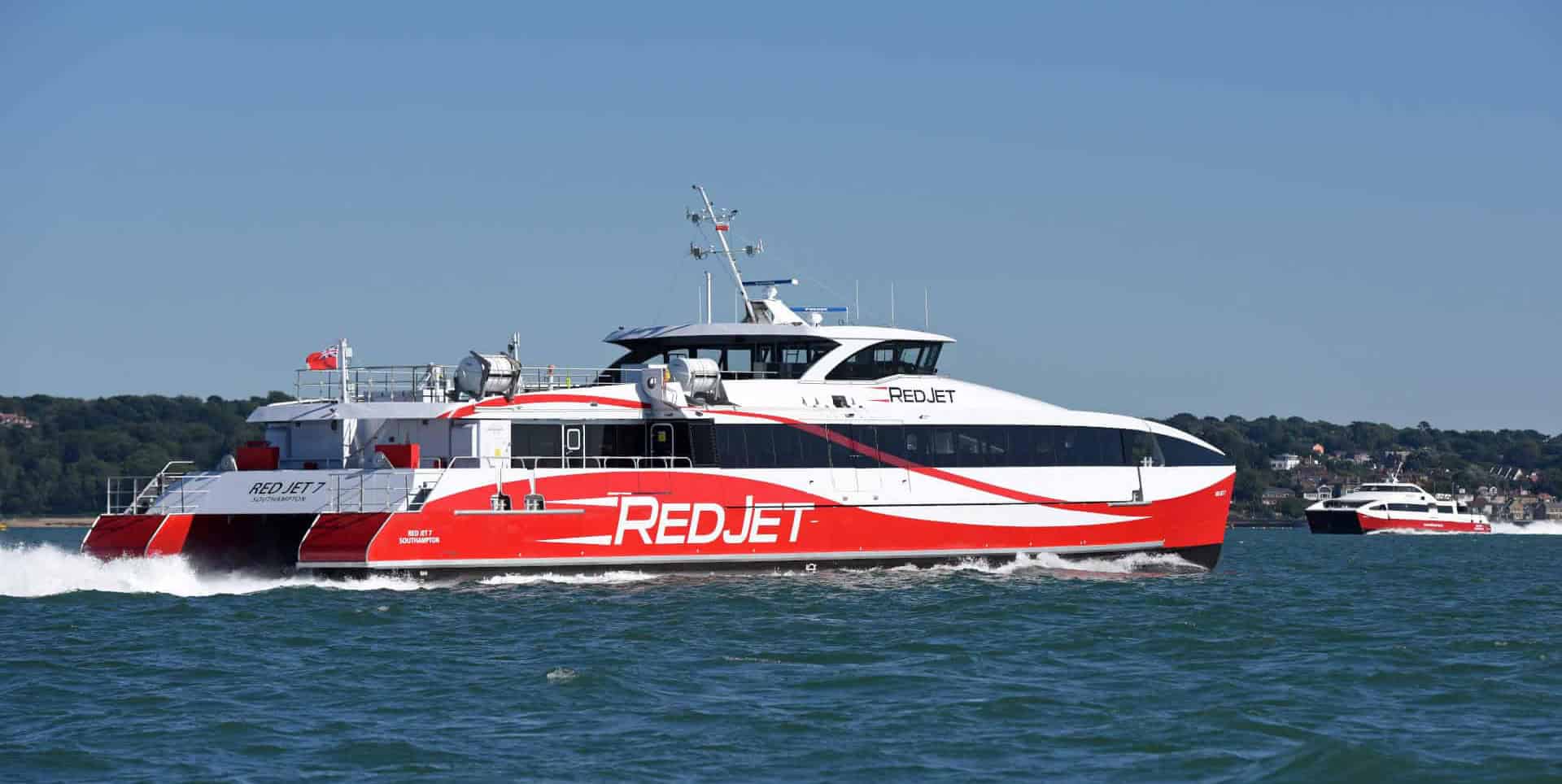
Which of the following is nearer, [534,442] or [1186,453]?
[534,442]

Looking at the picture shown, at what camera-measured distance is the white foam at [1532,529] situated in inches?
4048

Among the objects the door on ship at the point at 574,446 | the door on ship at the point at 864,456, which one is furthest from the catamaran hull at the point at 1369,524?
the door on ship at the point at 574,446

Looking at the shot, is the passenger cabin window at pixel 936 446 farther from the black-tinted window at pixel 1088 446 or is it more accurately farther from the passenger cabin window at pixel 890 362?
the passenger cabin window at pixel 890 362

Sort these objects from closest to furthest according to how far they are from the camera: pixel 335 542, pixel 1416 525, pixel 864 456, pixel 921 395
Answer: pixel 335 542 < pixel 864 456 < pixel 921 395 < pixel 1416 525

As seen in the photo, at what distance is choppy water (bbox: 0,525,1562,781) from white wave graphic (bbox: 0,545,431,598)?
4 cm

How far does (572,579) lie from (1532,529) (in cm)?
9543

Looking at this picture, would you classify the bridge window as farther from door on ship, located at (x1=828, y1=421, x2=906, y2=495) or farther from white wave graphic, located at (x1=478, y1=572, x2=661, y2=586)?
white wave graphic, located at (x1=478, y1=572, x2=661, y2=586)

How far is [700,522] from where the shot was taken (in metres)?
26.1

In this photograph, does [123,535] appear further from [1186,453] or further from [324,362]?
[1186,453]

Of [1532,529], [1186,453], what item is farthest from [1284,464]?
[1186,453]

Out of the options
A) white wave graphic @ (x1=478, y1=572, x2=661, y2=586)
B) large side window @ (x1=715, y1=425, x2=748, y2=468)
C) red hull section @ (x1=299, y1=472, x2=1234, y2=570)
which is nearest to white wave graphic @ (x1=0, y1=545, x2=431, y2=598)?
red hull section @ (x1=299, y1=472, x2=1234, y2=570)

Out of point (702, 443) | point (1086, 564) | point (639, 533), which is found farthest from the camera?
point (1086, 564)

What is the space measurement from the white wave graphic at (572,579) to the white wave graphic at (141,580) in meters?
1.16

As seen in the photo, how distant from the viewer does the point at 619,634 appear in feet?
65.8
